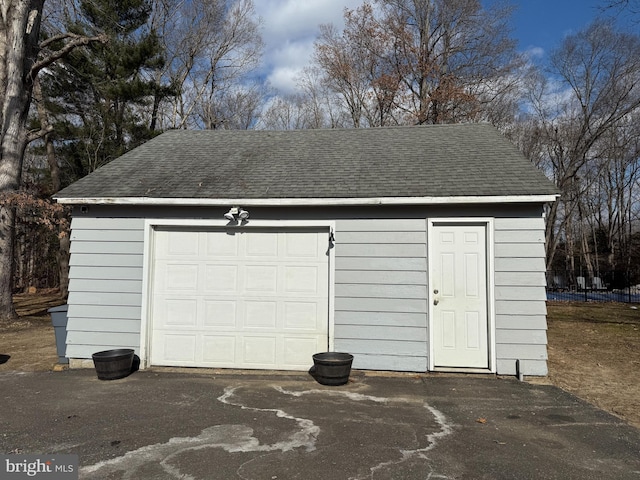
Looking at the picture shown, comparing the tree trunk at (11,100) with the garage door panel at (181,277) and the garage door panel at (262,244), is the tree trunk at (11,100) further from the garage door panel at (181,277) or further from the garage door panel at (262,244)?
the garage door panel at (262,244)

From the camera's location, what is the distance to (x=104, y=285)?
6250mm

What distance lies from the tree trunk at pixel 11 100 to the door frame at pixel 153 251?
6321mm

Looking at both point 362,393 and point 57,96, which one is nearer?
point 362,393

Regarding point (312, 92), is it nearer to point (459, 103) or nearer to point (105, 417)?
point (459, 103)

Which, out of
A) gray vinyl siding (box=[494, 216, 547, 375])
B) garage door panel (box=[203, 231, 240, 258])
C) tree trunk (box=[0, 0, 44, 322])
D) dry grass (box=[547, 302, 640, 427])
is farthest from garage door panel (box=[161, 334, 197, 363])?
tree trunk (box=[0, 0, 44, 322])

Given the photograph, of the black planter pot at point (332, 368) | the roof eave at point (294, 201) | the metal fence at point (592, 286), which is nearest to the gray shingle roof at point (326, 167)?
the roof eave at point (294, 201)

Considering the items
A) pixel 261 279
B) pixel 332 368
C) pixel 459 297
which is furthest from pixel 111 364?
pixel 459 297

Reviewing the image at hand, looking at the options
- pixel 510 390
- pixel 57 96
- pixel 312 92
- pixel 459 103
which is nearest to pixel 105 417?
pixel 510 390

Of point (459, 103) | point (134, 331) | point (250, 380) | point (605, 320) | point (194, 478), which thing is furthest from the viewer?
point (459, 103)

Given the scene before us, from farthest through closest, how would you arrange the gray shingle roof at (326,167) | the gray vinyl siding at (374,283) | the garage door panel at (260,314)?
the garage door panel at (260,314)
the gray shingle roof at (326,167)
the gray vinyl siding at (374,283)

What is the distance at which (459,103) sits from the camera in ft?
61.9

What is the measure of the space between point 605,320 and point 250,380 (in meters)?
10.9

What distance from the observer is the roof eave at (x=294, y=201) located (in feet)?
18.6

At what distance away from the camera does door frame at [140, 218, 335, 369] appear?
6090 millimetres
